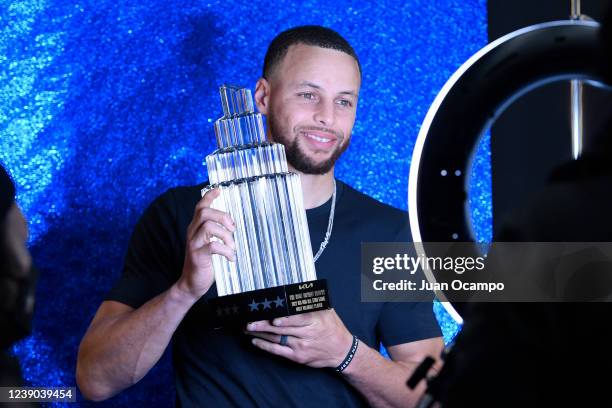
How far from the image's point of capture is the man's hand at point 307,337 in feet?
4.86

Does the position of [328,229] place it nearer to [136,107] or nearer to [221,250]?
[221,250]

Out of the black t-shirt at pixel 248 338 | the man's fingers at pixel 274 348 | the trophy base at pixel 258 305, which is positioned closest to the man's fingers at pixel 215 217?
the trophy base at pixel 258 305

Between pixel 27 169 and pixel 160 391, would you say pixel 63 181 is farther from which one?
pixel 160 391

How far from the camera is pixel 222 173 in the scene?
145 centimetres

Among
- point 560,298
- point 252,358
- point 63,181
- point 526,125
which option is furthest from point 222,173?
point 526,125

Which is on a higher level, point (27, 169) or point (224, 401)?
point (27, 169)

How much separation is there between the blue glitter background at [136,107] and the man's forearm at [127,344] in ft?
1.09

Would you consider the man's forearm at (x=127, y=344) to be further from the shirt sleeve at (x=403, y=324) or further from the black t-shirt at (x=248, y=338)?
the shirt sleeve at (x=403, y=324)

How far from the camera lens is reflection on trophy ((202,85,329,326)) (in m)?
1.43

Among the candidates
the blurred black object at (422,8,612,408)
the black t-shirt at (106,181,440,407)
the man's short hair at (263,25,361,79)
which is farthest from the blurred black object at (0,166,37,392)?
the man's short hair at (263,25,361,79)

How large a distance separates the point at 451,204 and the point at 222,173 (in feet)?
1.47

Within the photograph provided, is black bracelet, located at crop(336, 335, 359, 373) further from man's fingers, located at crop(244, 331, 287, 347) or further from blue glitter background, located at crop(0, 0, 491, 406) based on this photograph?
blue glitter background, located at crop(0, 0, 491, 406)

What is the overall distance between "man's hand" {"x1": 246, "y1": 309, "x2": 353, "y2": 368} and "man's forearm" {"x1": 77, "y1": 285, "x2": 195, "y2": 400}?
0.16 meters

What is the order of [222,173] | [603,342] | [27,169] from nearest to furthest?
[603,342] < [222,173] < [27,169]
